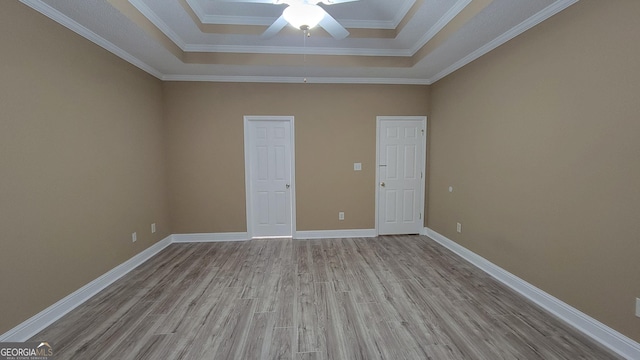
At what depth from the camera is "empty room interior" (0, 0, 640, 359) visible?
1.88 m

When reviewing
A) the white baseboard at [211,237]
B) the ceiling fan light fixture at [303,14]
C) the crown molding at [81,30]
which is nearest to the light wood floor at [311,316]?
the white baseboard at [211,237]

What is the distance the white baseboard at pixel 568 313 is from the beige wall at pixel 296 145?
6.14 feet

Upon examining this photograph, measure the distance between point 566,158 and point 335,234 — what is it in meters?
3.12

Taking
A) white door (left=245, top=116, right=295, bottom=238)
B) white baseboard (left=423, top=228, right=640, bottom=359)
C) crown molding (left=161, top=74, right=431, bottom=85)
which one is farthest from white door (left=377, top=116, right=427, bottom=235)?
white door (left=245, top=116, right=295, bottom=238)

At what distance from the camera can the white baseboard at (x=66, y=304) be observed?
1.90 meters

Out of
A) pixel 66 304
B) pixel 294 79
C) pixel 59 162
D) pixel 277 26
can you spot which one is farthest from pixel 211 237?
pixel 277 26

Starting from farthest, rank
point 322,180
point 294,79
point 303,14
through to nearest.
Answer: point 322,180 < point 294,79 < point 303,14

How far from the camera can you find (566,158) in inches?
84.4

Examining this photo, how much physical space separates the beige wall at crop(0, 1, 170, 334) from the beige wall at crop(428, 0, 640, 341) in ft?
14.2

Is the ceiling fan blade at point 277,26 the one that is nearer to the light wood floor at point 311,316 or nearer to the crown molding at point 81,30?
the crown molding at point 81,30

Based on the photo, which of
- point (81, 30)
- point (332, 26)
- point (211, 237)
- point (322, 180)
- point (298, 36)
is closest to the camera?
point (332, 26)

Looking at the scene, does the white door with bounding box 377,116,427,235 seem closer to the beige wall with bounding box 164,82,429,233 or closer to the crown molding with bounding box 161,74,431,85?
the beige wall with bounding box 164,82,429,233

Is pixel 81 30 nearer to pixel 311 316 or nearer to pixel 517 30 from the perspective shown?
pixel 311 316

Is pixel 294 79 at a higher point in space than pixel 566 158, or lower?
higher
